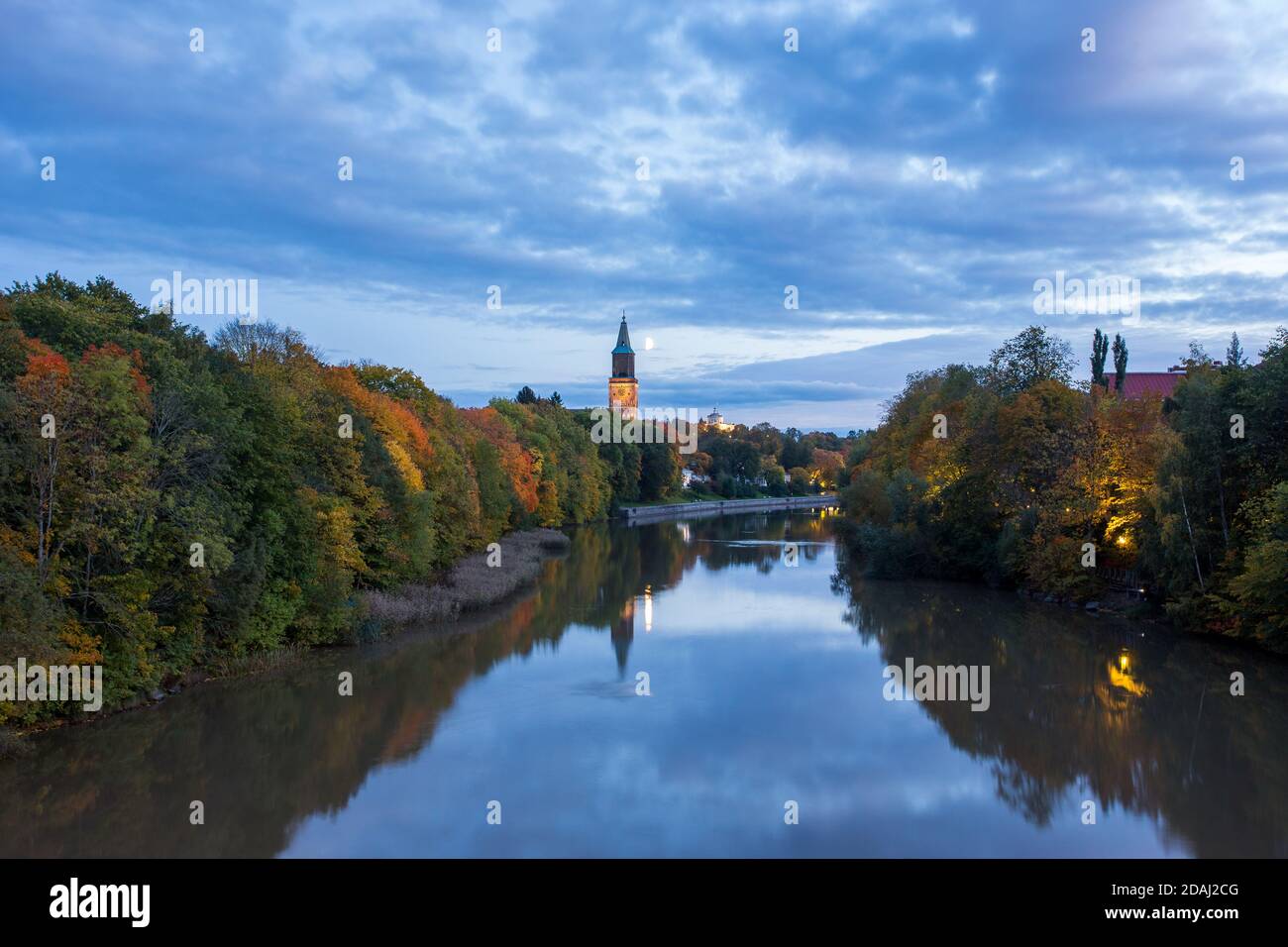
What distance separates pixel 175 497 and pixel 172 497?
587mm

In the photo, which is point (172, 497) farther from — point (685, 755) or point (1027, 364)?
point (1027, 364)

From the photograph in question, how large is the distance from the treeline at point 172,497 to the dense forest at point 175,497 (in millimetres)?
42

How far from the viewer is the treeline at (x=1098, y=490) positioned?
2350 cm

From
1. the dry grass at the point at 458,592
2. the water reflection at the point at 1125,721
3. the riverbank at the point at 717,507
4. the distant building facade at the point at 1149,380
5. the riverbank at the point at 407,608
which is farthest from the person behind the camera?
the riverbank at the point at 717,507

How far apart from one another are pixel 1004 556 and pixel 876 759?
879 inches

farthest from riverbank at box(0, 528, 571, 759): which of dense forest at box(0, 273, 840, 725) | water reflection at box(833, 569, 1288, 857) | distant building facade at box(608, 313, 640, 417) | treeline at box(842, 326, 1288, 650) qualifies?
distant building facade at box(608, 313, 640, 417)

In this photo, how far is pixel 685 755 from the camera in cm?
1625

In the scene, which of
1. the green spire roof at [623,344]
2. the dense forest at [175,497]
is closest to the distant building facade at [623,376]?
the green spire roof at [623,344]

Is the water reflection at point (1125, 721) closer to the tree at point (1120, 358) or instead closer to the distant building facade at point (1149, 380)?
the tree at point (1120, 358)

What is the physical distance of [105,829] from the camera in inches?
505

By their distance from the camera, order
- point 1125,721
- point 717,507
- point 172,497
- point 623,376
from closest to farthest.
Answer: point 172,497
point 1125,721
point 717,507
point 623,376

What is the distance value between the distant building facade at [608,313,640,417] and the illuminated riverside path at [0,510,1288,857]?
418ft

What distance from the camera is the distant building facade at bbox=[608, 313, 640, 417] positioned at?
154 metres

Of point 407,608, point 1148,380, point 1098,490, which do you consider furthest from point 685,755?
point 1148,380
